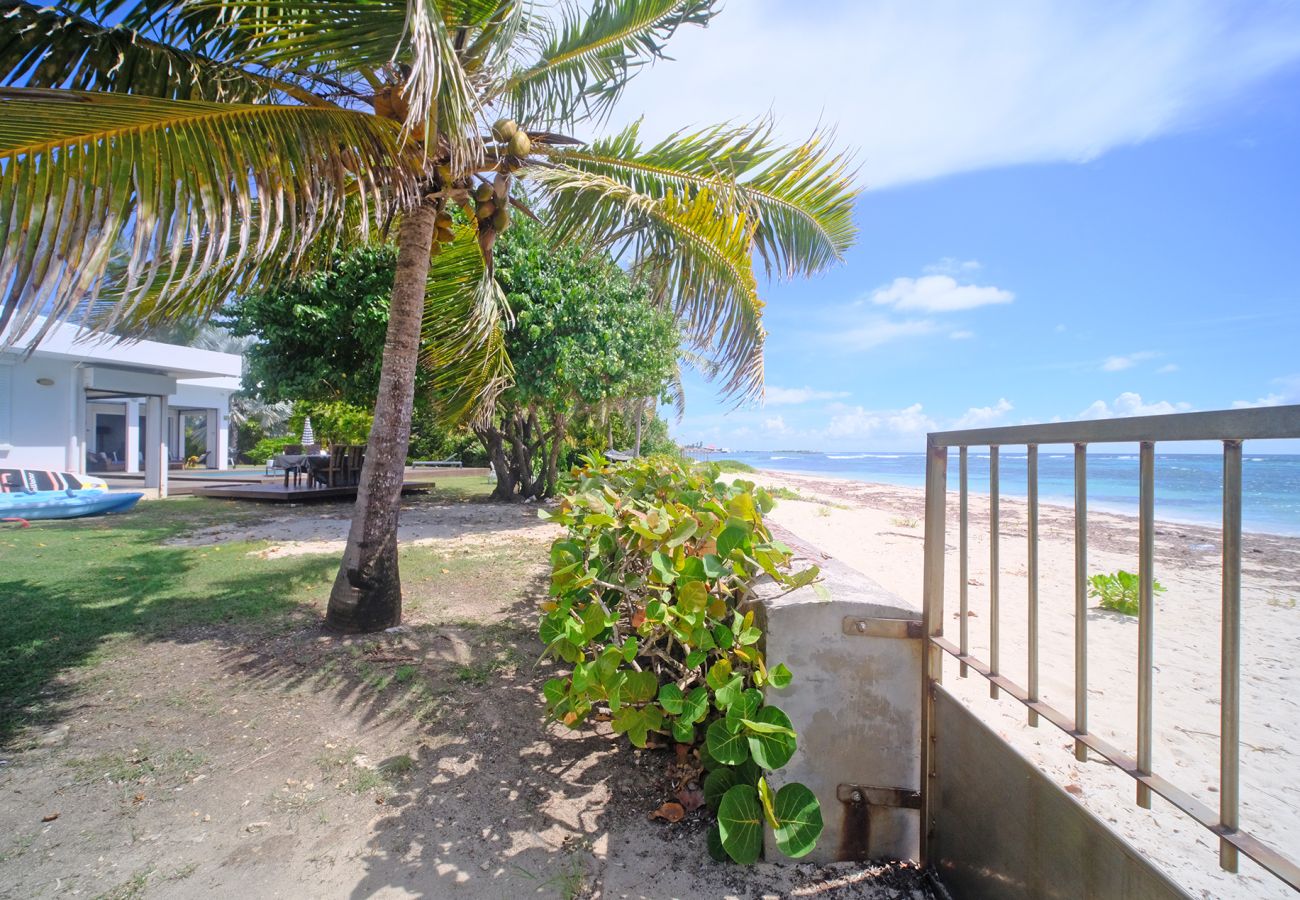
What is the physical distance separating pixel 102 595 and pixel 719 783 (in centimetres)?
579

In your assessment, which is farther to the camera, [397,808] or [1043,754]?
[1043,754]

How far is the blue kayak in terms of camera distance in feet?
33.0

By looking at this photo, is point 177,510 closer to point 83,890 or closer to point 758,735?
point 83,890

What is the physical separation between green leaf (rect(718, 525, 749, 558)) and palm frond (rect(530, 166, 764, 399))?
2.68 meters

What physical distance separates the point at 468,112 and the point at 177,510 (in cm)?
1182

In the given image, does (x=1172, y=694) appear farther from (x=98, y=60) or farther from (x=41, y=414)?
(x=41, y=414)

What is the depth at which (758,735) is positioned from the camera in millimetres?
1892

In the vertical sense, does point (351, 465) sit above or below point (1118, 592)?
above

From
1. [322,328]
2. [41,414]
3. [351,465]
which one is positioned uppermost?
[322,328]

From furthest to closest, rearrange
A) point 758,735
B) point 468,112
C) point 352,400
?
point 352,400
point 468,112
point 758,735

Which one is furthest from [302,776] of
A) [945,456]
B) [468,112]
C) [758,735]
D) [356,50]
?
[356,50]

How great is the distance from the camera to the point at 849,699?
6.47 feet

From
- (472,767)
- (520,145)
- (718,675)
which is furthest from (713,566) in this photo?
(520,145)

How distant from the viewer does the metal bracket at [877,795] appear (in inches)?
78.5
